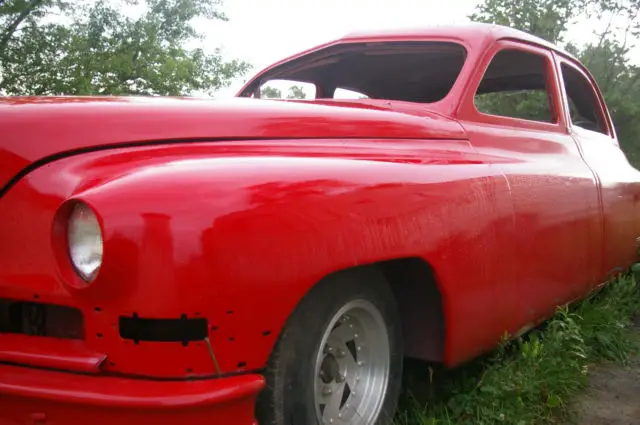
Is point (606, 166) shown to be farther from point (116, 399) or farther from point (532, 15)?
point (532, 15)

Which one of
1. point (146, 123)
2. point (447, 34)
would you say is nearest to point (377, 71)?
point (447, 34)

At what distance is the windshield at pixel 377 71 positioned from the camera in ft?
10.3

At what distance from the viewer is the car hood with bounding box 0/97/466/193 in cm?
176

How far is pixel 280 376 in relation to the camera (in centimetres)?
161

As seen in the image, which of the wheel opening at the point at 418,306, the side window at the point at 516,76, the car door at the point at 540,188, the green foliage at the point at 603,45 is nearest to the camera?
the wheel opening at the point at 418,306

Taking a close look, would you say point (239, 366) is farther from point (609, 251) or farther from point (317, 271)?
point (609, 251)

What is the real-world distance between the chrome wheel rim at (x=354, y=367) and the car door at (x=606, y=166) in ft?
6.43

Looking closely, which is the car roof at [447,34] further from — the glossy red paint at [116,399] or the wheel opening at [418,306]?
the glossy red paint at [116,399]

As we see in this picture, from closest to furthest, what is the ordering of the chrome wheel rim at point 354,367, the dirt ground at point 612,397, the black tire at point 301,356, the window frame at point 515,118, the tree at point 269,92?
the black tire at point 301,356, the chrome wheel rim at point 354,367, the dirt ground at point 612,397, the window frame at point 515,118, the tree at point 269,92

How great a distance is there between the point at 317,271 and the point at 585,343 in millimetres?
2064

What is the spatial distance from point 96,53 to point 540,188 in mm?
16385

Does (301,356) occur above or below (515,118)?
below

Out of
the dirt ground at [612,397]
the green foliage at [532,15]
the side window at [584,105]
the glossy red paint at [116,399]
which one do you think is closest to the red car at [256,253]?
the glossy red paint at [116,399]

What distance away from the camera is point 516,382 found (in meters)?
2.31
